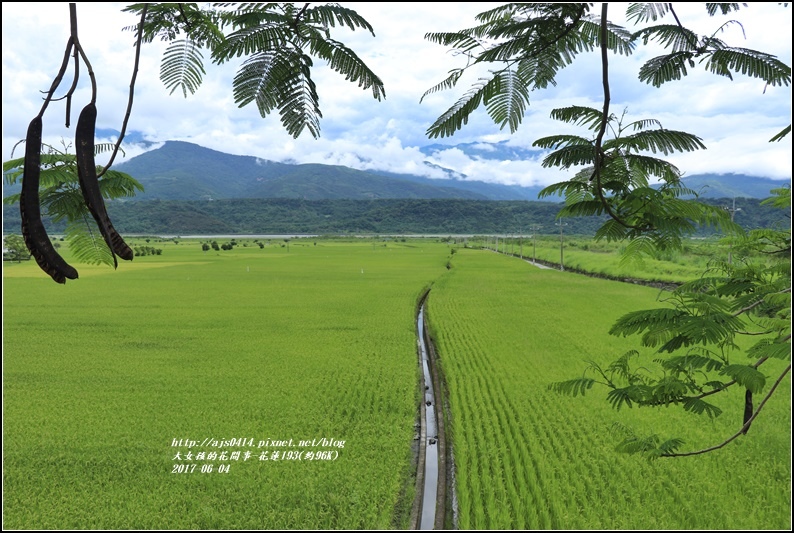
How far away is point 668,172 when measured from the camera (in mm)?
1794

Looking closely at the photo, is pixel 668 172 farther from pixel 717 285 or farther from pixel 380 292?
pixel 380 292

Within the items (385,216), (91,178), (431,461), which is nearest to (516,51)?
(91,178)

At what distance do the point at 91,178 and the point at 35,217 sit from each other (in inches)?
4.6

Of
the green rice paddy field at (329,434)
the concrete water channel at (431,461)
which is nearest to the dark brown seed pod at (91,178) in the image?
the green rice paddy field at (329,434)

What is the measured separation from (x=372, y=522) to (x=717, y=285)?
6.29 metres

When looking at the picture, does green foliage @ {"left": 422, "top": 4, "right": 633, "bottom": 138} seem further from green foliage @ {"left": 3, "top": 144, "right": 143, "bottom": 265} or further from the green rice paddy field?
the green rice paddy field

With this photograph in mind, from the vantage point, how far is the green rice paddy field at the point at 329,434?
7.48 meters

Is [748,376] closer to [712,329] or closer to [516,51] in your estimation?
[712,329]

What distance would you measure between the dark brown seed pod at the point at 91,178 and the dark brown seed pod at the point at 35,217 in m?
0.06

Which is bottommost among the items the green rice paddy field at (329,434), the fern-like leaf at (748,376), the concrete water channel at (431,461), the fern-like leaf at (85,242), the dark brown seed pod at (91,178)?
the concrete water channel at (431,461)

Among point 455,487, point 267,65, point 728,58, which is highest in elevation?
point 728,58

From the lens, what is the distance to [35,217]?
0.80m

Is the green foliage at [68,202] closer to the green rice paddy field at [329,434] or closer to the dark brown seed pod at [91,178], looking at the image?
the dark brown seed pod at [91,178]

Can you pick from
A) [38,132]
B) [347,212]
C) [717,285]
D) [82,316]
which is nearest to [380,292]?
[82,316]
